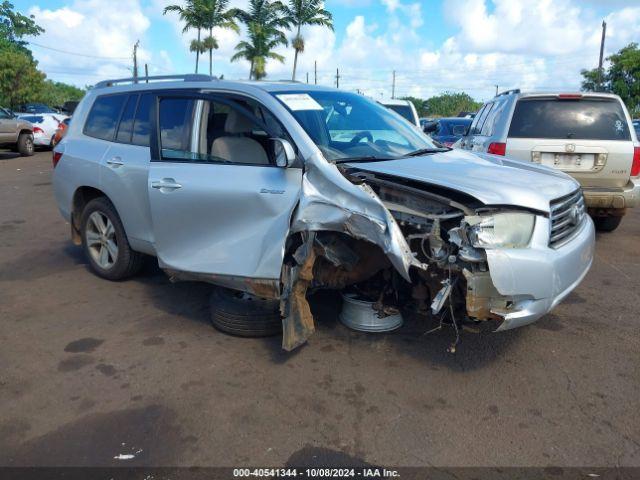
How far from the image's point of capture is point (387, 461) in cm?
265

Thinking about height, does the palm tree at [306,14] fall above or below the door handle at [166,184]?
above

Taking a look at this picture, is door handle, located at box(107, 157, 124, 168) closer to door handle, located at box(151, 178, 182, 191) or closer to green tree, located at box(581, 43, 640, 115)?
door handle, located at box(151, 178, 182, 191)

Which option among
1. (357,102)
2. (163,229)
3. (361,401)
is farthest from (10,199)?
(361,401)

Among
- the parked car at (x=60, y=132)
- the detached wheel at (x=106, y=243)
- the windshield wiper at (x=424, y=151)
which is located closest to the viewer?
the windshield wiper at (x=424, y=151)

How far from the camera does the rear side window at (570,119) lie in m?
6.36

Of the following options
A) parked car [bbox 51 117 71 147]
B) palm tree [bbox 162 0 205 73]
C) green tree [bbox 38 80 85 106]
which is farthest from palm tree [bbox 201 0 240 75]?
parked car [bbox 51 117 71 147]

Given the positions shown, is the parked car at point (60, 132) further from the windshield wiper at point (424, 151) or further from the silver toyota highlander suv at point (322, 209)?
the windshield wiper at point (424, 151)

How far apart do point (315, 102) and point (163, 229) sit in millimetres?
1535

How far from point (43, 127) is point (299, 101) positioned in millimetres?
18733

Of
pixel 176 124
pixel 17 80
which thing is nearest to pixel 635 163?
pixel 176 124

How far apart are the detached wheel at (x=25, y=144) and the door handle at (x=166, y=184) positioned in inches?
641

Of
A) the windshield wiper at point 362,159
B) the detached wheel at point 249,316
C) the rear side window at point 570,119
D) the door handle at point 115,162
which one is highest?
the rear side window at point 570,119

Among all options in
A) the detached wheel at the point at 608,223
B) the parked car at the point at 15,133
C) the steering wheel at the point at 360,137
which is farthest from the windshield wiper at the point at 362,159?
the parked car at the point at 15,133

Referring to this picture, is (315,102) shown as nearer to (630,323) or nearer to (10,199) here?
(630,323)
